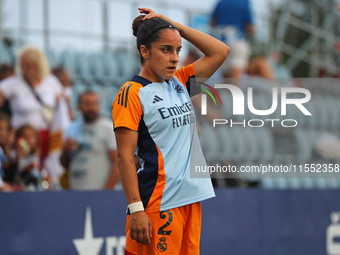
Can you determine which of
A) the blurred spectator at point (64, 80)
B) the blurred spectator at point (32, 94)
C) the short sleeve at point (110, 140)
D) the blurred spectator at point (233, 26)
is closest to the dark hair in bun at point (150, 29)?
the short sleeve at point (110, 140)

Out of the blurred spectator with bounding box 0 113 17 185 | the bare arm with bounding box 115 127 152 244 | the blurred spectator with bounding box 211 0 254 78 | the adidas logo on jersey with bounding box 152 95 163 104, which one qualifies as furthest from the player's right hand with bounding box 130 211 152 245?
the blurred spectator with bounding box 211 0 254 78

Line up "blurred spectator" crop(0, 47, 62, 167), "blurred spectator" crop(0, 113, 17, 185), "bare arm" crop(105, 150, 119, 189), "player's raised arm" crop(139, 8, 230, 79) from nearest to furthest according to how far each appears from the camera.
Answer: "player's raised arm" crop(139, 8, 230, 79)
"blurred spectator" crop(0, 113, 17, 185)
"bare arm" crop(105, 150, 119, 189)
"blurred spectator" crop(0, 47, 62, 167)

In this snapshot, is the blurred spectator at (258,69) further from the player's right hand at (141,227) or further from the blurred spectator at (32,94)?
the player's right hand at (141,227)

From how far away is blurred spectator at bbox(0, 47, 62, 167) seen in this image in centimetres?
687

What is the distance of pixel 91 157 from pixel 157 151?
3228 mm

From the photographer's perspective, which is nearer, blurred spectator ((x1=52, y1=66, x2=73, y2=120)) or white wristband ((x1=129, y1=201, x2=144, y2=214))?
white wristband ((x1=129, y1=201, x2=144, y2=214))

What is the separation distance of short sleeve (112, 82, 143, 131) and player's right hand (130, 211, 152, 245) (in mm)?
471

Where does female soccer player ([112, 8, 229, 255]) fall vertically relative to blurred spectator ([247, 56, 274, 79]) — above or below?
below

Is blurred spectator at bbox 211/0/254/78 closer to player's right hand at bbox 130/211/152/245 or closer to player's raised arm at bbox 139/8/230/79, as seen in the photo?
player's raised arm at bbox 139/8/230/79

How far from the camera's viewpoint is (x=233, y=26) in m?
8.34

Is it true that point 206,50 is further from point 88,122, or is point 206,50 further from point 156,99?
point 88,122

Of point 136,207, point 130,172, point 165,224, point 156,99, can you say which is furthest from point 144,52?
point 165,224

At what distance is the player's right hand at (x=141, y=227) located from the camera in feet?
10.1

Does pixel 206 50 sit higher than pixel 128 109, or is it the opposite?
pixel 206 50
